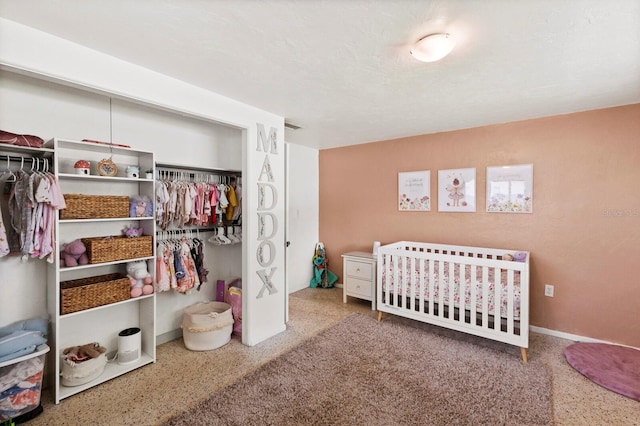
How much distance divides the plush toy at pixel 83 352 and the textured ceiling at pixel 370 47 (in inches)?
84.1

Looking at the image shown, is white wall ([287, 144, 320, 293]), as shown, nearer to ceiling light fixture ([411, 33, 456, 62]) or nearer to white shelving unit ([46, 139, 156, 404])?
white shelving unit ([46, 139, 156, 404])

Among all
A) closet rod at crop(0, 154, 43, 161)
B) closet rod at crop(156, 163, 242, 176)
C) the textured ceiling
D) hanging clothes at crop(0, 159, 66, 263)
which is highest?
the textured ceiling

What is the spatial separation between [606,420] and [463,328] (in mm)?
1059

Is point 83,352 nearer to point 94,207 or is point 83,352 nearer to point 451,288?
point 94,207

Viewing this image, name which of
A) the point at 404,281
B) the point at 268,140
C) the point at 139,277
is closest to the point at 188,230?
the point at 139,277

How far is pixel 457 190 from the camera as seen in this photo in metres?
3.55

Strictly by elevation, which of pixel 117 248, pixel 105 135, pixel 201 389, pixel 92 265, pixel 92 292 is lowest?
pixel 201 389

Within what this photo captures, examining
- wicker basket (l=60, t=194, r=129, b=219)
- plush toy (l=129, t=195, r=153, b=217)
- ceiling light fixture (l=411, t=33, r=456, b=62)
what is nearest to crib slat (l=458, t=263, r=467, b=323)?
ceiling light fixture (l=411, t=33, r=456, b=62)

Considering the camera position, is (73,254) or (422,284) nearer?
(73,254)

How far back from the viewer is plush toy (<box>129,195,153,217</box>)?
2365 millimetres

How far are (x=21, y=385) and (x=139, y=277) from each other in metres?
0.87

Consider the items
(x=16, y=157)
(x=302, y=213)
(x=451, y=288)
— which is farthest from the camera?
(x=302, y=213)

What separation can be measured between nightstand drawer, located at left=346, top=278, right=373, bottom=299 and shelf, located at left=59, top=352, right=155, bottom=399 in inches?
92.5

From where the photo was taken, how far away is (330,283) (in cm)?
464
